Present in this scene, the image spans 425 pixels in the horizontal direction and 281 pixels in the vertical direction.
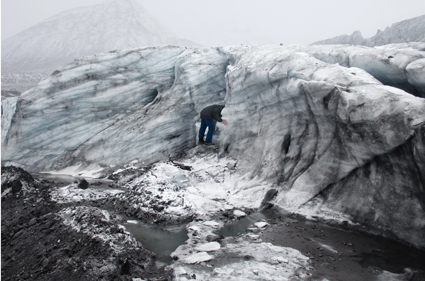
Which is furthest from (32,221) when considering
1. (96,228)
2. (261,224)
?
(261,224)

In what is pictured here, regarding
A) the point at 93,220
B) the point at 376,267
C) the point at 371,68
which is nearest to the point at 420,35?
the point at 371,68

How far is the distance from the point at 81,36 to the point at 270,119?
52.9 meters

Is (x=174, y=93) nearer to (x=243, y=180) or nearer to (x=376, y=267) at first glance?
(x=243, y=180)

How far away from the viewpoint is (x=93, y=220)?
4.73 m

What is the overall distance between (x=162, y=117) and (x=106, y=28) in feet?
163

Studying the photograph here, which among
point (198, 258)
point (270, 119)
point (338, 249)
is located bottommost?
point (338, 249)

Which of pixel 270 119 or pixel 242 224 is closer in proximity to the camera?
pixel 242 224

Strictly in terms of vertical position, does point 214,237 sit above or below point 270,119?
below

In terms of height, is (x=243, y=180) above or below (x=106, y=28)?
below

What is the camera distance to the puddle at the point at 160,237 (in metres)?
4.37

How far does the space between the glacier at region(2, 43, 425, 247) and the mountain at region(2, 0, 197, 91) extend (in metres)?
37.3

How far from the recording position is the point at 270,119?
7133 millimetres

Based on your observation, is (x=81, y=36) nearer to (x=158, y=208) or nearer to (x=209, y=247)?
(x=158, y=208)

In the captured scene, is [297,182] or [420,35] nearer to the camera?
[297,182]
